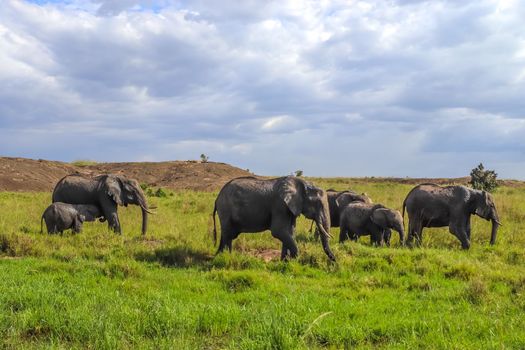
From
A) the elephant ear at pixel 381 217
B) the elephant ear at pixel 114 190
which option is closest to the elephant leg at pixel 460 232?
Result: the elephant ear at pixel 381 217

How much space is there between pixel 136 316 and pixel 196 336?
93 centimetres

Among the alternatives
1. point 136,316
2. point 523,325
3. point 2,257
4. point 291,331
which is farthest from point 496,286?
point 2,257

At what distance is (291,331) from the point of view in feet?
22.0

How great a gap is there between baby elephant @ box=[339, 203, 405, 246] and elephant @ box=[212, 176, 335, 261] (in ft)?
9.05

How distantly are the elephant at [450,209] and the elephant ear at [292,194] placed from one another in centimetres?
435

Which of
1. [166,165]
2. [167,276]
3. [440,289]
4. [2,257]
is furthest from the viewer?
[166,165]

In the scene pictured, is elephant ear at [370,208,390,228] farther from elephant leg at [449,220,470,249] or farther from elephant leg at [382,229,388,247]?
elephant leg at [449,220,470,249]

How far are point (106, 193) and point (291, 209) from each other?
23.8ft

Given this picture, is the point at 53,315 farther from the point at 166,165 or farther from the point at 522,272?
the point at 166,165

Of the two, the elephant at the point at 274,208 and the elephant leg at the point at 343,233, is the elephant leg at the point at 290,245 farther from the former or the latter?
the elephant leg at the point at 343,233

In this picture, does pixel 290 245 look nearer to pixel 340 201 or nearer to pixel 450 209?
pixel 340 201

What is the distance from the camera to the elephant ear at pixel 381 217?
14258 millimetres

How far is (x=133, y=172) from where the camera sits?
44.0m

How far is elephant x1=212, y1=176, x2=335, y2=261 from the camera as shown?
11953mm
